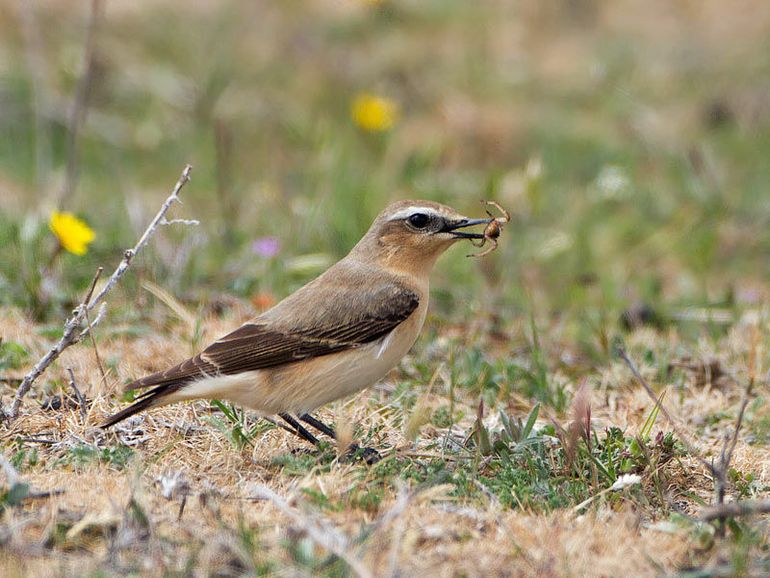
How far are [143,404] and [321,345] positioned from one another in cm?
96

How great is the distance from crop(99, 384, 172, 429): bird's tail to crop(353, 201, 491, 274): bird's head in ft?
5.05

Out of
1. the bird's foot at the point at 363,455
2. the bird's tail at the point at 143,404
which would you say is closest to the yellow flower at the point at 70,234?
the bird's tail at the point at 143,404

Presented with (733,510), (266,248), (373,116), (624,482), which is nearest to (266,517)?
(624,482)

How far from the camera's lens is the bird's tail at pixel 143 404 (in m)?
5.26

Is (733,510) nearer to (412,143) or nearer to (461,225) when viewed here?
(461,225)

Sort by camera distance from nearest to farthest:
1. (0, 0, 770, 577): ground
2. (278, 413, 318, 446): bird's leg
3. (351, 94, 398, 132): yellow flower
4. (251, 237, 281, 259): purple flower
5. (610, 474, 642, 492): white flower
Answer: (0, 0, 770, 577): ground → (610, 474, 642, 492): white flower → (278, 413, 318, 446): bird's leg → (251, 237, 281, 259): purple flower → (351, 94, 398, 132): yellow flower

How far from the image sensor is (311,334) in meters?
5.82

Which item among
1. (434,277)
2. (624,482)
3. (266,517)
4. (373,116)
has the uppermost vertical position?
(373,116)

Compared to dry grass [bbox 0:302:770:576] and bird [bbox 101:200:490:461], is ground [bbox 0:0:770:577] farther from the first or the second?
bird [bbox 101:200:490:461]

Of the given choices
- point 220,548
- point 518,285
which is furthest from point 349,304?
point 518,285

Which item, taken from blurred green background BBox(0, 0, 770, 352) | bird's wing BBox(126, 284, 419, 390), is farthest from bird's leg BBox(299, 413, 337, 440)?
blurred green background BBox(0, 0, 770, 352)

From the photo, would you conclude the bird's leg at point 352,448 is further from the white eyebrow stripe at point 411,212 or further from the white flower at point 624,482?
the white eyebrow stripe at point 411,212

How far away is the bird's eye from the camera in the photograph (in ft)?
20.5

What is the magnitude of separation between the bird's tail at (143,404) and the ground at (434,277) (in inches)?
5.7
